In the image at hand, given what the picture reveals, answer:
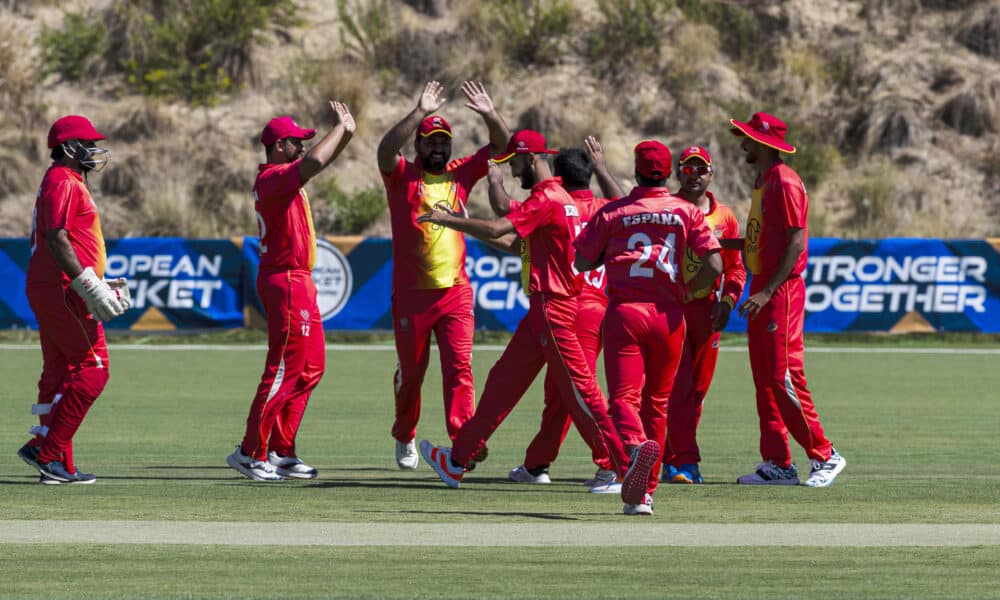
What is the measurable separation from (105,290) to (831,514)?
14.6 ft

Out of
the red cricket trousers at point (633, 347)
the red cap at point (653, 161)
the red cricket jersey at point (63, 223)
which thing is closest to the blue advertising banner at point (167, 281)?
the red cricket jersey at point (63, 223)

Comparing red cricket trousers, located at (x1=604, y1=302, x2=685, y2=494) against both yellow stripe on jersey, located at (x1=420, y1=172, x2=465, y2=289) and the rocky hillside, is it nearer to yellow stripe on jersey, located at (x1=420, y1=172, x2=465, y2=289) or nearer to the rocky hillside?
yellow stripe on jersey, located at (x1=420, y1=172, x2=465, y2=289)

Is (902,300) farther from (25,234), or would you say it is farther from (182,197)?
(25,234)

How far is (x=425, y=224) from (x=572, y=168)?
104 centimetres

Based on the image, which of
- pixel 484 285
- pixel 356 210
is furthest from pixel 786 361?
pixel 356 210

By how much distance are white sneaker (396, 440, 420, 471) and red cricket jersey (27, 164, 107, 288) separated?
2.44 m

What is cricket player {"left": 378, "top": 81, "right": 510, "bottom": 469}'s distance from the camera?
439 inches

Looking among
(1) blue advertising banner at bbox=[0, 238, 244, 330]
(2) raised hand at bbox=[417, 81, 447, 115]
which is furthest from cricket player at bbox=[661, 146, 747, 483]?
(1) blue advertising banner at bbox=[0, 238, 244, 330]

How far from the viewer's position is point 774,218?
1085 cm

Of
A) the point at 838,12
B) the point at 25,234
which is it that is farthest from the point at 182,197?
the point at 838,12

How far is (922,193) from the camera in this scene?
38.0 m

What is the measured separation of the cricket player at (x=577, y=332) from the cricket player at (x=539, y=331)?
13.4 inches

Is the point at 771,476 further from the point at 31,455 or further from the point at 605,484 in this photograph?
the point at 31,455

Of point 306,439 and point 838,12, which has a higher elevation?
point 838,12
